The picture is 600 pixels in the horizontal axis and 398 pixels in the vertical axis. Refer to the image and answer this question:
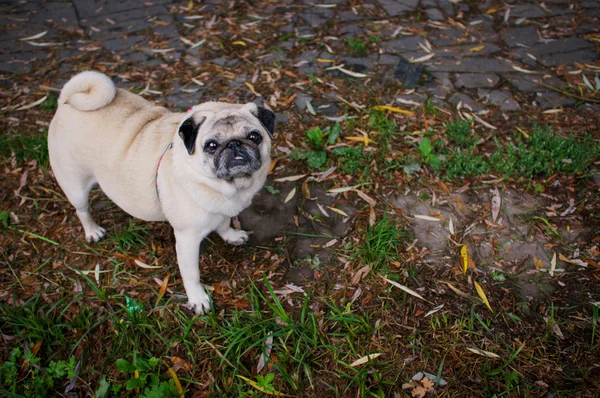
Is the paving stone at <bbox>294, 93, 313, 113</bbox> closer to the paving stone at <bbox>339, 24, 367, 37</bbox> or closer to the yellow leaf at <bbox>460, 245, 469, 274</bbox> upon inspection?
the paving stone at <bbox>339, 24, 367, 37</bbox>

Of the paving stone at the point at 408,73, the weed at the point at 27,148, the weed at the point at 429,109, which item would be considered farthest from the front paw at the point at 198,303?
the paving stone at the point at 408,73

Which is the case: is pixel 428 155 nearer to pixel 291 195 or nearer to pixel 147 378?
pixel 291 195

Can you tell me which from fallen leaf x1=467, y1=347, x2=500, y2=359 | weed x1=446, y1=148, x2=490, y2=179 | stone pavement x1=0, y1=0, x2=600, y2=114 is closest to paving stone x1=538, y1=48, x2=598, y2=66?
stone pavement x1=0, y1=0, x2=600, y2=114

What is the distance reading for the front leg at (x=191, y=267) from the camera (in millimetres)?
3144

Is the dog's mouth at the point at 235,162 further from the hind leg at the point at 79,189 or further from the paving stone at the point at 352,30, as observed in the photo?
the paving stone at the point at 352,30

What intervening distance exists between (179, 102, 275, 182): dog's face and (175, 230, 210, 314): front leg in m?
0.55

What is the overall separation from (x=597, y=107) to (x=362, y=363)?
4106mm

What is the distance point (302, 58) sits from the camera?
19.0 ft

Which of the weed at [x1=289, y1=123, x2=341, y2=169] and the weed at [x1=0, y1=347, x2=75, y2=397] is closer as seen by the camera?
the weed at [x1=0, y1=347, x2=75, y2=397]

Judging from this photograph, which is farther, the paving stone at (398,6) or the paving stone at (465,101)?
the paving stone at (398,6)

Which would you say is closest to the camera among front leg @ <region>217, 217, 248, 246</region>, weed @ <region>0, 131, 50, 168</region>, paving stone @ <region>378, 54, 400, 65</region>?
front leg @ <region>217, 217, 248, 246</region>

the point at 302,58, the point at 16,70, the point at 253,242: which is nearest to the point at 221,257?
the point at 253,242

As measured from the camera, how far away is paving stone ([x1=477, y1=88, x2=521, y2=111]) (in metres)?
5.04

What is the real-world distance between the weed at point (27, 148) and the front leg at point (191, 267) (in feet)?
→ 7.55
